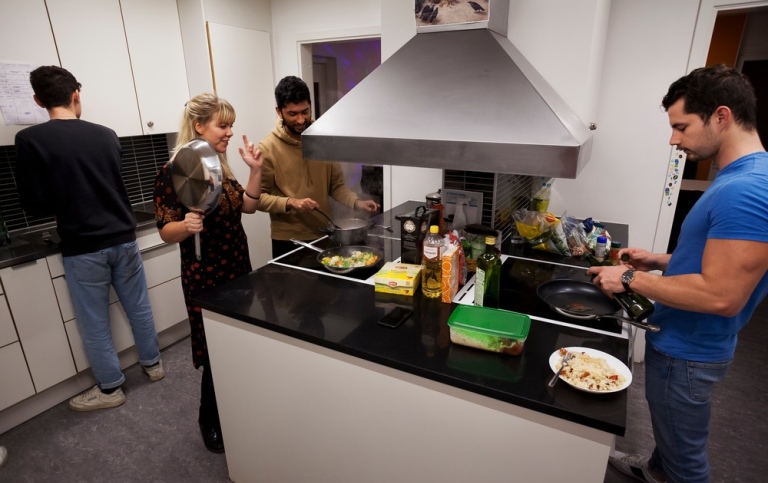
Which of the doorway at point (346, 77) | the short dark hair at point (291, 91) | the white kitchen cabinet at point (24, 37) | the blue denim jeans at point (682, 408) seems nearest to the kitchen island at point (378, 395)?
the blue denim jeans at point (682, 408)

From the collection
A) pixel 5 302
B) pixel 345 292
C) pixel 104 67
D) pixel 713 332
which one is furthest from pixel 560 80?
pixel 5 302

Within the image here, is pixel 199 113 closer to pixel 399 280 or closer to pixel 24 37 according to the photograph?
pixel 399 280

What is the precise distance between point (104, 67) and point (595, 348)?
287 centimetres

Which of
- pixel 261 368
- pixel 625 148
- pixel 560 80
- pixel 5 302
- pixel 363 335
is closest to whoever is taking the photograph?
pixel 363 335

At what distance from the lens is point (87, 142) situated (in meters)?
2.08

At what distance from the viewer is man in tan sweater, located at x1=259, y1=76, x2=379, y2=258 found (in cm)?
215

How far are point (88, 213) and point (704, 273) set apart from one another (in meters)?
2.50

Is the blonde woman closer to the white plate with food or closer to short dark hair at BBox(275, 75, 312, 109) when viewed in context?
short dark hair at BBox(275, 75, 312, 109)

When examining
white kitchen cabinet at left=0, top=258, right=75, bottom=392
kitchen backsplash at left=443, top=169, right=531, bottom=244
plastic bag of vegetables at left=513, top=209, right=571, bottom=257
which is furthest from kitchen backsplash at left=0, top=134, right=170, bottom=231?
plastic bag of vegetables at left=513, top=209, right=571, bottom=257

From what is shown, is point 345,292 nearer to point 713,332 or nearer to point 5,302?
point 713,332

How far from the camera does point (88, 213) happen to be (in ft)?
6.97

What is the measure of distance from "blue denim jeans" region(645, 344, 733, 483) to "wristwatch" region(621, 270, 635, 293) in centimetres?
26

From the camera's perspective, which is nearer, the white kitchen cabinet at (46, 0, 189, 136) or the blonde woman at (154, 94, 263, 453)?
the blonde woman at (154, 94, 263, 453)

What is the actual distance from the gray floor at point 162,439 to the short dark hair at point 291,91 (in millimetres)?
1681
